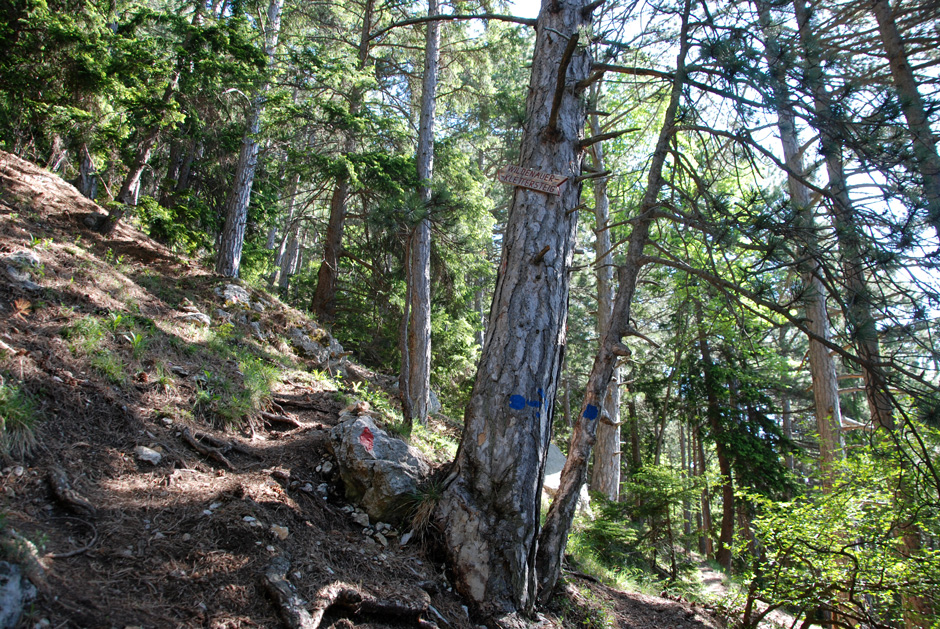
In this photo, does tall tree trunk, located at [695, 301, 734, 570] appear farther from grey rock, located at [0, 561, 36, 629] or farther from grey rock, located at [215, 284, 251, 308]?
grey rock, located at [0, 561, 36, 629]

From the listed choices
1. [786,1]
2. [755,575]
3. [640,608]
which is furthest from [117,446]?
[786,1]

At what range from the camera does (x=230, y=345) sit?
20.7ft

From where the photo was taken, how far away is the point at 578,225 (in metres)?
9.85

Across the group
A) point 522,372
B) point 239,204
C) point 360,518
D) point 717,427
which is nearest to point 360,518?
point 360,518

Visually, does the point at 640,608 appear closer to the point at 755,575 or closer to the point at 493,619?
the point at 755,575

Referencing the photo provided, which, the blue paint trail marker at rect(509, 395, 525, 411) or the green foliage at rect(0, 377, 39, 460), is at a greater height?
the blue paint trail marker at rect(509, 395, 525, 411)

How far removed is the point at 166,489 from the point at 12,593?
1.30m

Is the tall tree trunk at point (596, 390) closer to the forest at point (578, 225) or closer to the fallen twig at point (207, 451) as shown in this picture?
the forest at point (578, 225)

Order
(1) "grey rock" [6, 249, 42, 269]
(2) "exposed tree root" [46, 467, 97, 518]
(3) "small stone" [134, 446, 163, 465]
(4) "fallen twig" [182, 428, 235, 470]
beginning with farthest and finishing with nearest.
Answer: (1) "grey rock" [6, 249, 42, 269] → (4) "fallen twig" [182, 428, 235, 470] → (3) "small stone" [134, 446, 163, 465] → (2) "exposed tree root" [46, 467, 97, 518]

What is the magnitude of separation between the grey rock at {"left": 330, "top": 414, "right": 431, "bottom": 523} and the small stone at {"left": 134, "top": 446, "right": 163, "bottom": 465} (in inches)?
51.4

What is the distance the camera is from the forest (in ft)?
11.6

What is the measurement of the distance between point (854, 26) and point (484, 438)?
9.53 meters

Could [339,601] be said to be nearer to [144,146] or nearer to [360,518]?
[360,518]

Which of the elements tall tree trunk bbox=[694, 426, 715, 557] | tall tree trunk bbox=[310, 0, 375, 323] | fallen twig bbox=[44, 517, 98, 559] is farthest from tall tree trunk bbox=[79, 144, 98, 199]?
tall tree trunk bbox=[694, 426, 715, 557]
